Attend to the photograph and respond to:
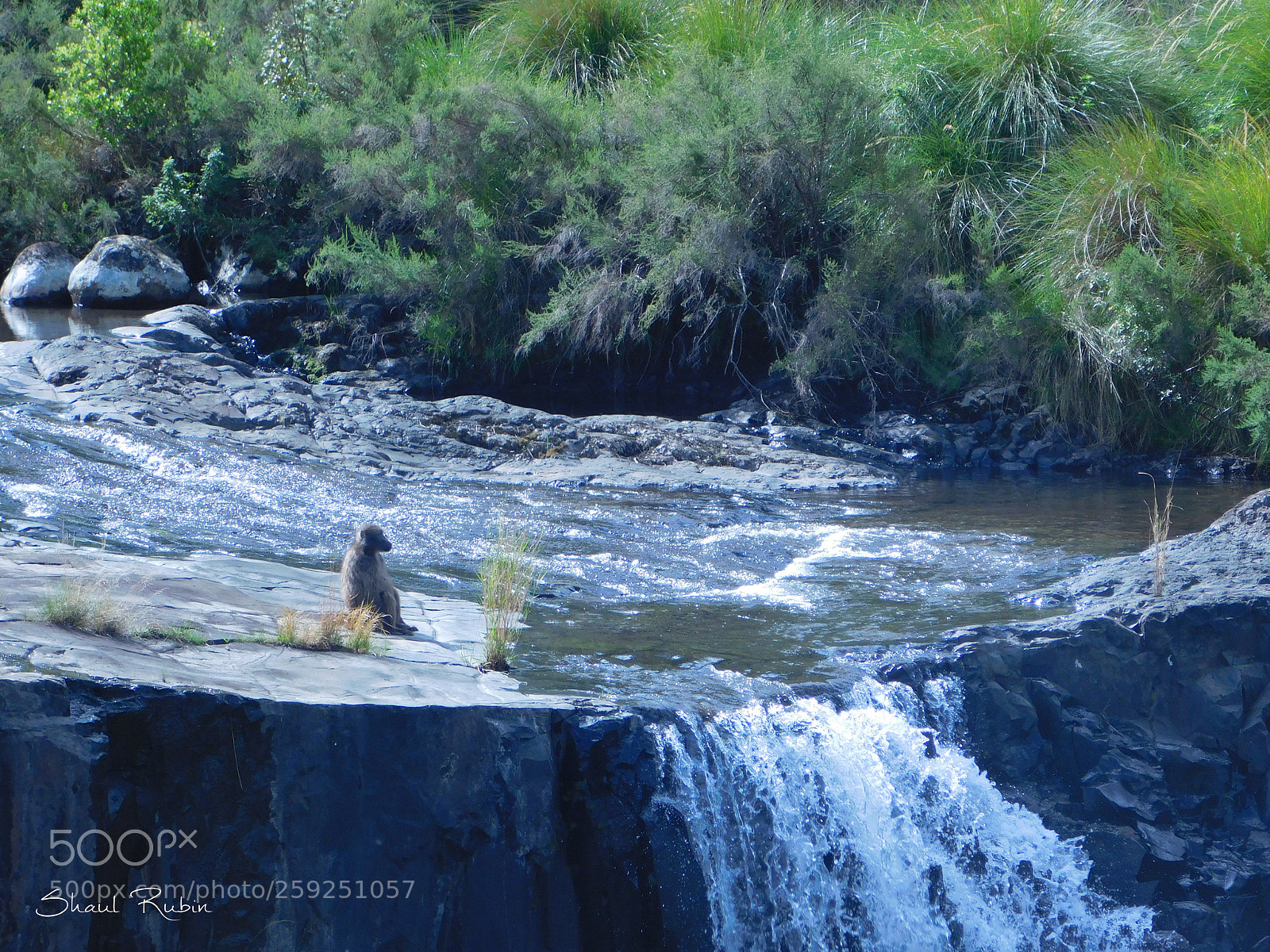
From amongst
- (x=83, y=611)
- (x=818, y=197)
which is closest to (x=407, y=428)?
(x=818, y=197)

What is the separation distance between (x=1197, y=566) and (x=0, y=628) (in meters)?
6.04

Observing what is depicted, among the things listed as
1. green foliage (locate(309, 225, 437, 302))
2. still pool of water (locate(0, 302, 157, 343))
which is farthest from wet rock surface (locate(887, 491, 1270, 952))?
still pool of water (locate(0, 302, 157, 343))

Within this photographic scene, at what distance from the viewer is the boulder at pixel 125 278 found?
17.3 m

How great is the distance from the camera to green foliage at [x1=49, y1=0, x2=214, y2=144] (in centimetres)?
1836

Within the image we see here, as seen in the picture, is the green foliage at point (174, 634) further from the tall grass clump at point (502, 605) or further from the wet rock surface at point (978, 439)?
the wet rock surface at point (978, 439)

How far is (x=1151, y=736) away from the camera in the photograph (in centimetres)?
626

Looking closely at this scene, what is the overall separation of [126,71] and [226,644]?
16.0 m

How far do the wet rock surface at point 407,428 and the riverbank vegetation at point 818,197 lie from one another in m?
1.59

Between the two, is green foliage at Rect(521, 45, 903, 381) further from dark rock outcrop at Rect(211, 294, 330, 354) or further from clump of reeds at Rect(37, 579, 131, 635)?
clump of reeds at Rect(37, 579, 131, 635)

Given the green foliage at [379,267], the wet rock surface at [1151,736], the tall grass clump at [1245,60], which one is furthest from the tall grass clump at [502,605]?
the tall grass clump at [1245,60]

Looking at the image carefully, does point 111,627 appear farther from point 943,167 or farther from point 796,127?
point 943,167

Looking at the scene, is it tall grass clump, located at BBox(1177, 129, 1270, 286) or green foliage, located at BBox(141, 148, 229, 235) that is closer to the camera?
tall grass clump, located at BBox(1177, 129, 1270, 286)

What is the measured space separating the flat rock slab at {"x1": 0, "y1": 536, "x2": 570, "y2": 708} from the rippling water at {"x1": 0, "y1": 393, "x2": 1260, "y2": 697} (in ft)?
1.45

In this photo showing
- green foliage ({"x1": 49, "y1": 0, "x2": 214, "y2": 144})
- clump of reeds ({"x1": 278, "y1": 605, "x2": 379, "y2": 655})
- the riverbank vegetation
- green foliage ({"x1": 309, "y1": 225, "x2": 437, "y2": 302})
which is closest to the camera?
clump of reeds ({"x1": 278, "y1": 605, "x2": 379, "y2": 655})
